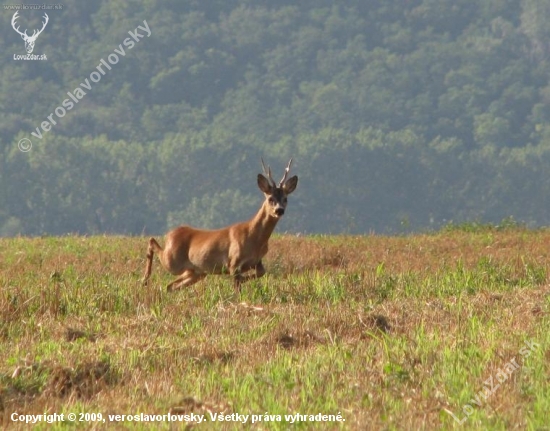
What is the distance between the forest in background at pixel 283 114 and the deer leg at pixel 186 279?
5427 cm

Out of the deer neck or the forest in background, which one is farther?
the forest in background

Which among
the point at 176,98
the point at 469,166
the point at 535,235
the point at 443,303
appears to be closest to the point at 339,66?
the point at 176,98

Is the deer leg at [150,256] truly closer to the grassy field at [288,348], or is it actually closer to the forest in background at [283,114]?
the grassy field at [288,348]

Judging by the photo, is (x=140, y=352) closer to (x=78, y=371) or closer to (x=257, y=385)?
(x=78, y=371)

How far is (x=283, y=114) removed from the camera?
109 m

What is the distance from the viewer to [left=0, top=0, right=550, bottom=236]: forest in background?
82.4m

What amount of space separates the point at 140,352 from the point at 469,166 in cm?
8380

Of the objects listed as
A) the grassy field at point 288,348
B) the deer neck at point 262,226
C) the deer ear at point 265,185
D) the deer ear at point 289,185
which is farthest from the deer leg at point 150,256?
the deer ear at point 289,185

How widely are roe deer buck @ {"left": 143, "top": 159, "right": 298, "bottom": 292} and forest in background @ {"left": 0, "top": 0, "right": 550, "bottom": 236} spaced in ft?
178

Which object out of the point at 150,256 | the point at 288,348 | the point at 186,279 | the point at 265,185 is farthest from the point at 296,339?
the point at 150,256

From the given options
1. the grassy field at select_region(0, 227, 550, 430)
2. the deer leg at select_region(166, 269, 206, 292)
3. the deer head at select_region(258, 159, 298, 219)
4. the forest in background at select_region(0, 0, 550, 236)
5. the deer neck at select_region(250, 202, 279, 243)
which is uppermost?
the forest in background at select_region(0, 0, 550, 236)

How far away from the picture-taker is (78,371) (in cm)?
922

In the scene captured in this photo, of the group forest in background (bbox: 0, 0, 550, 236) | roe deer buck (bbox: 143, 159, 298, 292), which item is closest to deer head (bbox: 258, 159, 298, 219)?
roe deer buck (bbox: 143, 159, 298, 292)

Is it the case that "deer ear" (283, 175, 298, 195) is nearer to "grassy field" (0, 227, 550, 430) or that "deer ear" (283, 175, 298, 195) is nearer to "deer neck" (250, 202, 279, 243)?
"deer neck" (250, 202, 279, 243)
